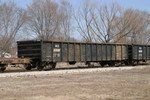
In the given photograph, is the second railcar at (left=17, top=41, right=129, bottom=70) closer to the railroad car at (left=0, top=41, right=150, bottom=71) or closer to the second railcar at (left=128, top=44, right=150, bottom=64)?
the railroad car at (left=0, top=41, right=150, bottom=71)

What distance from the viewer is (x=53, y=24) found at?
38812 millimetres

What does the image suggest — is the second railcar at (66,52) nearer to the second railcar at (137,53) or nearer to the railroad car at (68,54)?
the railroad car at (68,54)

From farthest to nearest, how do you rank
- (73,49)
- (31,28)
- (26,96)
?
(31,28) → (73,49) → (26,96)

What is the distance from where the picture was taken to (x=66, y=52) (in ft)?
65.3

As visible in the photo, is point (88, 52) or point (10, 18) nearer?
point (88, 52)

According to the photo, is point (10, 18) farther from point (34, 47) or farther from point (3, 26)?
point (34, 47)

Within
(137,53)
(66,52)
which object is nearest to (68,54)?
(66,52)

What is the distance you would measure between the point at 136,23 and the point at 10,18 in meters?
26.6

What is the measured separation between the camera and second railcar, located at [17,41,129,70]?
720 inches

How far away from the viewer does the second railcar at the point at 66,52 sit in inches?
720

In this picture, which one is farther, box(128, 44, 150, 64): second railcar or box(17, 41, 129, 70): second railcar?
box(128, 44, 150, 64): second railcar

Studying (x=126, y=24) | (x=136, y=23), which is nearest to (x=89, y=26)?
(x=126, y=24)

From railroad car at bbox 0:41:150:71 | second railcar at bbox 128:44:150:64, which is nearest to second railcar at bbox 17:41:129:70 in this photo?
railroad car at bbox 0:41:150:71

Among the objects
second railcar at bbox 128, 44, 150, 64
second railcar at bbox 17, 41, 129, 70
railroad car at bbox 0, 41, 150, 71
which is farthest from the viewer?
second railcar at bbox 128, 44, 150, 64
